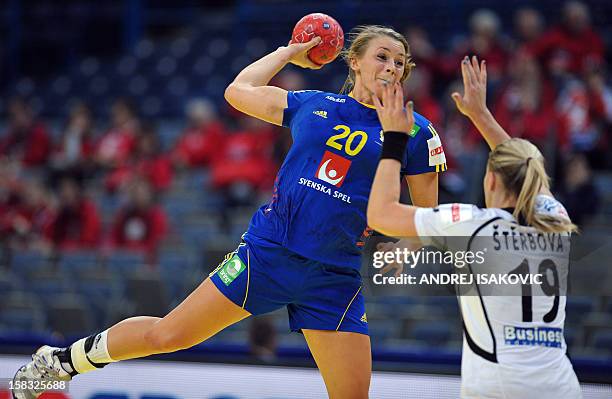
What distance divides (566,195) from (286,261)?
15.1 feet

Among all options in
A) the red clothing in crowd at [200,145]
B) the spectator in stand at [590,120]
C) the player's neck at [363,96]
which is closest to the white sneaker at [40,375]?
the player's neck at [363,96]

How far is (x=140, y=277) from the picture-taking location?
8727mm

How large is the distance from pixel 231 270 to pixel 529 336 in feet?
4.96

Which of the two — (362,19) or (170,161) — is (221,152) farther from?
(362,19)

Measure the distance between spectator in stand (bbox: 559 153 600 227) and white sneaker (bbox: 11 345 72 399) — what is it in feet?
16.7

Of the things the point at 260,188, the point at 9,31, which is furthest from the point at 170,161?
the point at 9,31

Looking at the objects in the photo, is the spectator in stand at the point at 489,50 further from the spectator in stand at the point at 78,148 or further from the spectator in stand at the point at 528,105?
the spectator in stand at the point at 78,148

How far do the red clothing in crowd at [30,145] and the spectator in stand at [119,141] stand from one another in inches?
41.0

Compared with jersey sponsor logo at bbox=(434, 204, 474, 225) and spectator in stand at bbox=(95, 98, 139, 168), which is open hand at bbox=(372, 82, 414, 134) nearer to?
Result: jersey sponsor logo at bbox=(434, 204, 474, 225)

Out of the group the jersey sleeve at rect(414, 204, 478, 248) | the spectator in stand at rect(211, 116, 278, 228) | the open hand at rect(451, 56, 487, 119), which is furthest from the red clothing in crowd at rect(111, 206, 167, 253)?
the jersey sleeve at rect(414, 204, 478, 248)

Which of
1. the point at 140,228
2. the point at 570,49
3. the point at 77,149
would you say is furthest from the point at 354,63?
the point at 77,149

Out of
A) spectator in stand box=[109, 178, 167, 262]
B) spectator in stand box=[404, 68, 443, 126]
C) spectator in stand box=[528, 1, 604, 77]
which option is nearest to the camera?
spectator in stand box=[528, 1, 604, 77]

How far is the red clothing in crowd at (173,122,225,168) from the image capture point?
11.4 m

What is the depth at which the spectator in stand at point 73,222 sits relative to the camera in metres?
10.7
